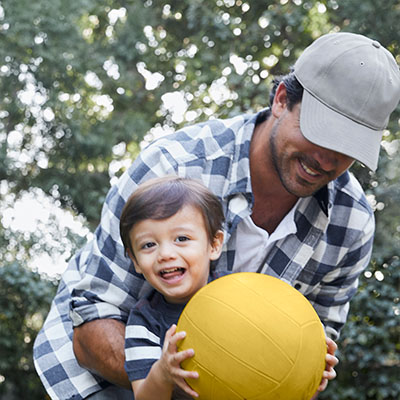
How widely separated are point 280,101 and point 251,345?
1.19m

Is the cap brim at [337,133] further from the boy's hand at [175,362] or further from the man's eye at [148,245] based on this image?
the boy's hand at [175,362]

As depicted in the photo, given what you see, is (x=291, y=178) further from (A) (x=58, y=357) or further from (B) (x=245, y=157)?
(A) (x=58, y=357)

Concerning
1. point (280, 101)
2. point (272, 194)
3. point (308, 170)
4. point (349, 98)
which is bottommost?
point (272, 194)

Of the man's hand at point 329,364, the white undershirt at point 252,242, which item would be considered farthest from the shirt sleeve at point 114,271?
the man's hand at point 329,364

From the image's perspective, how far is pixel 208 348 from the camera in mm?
2039

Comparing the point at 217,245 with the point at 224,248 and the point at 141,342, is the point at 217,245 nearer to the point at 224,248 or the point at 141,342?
the point at 224,248

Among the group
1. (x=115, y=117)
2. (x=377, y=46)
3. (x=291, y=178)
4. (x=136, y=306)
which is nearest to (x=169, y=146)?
(x=291, y=178)

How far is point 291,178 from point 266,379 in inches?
37.0

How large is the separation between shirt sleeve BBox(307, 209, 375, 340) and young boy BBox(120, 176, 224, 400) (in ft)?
2.91

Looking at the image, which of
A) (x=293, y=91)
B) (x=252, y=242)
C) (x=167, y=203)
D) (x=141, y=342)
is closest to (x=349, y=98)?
(x=293, y=91)

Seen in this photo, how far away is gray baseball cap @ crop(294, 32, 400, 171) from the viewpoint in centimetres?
254

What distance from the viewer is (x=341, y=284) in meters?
3.19

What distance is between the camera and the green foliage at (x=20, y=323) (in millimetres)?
6203

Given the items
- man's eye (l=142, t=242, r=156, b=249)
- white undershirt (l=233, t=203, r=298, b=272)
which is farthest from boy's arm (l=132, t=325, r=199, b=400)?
white undershirt (l=233, t=203, r=298, b=272)
